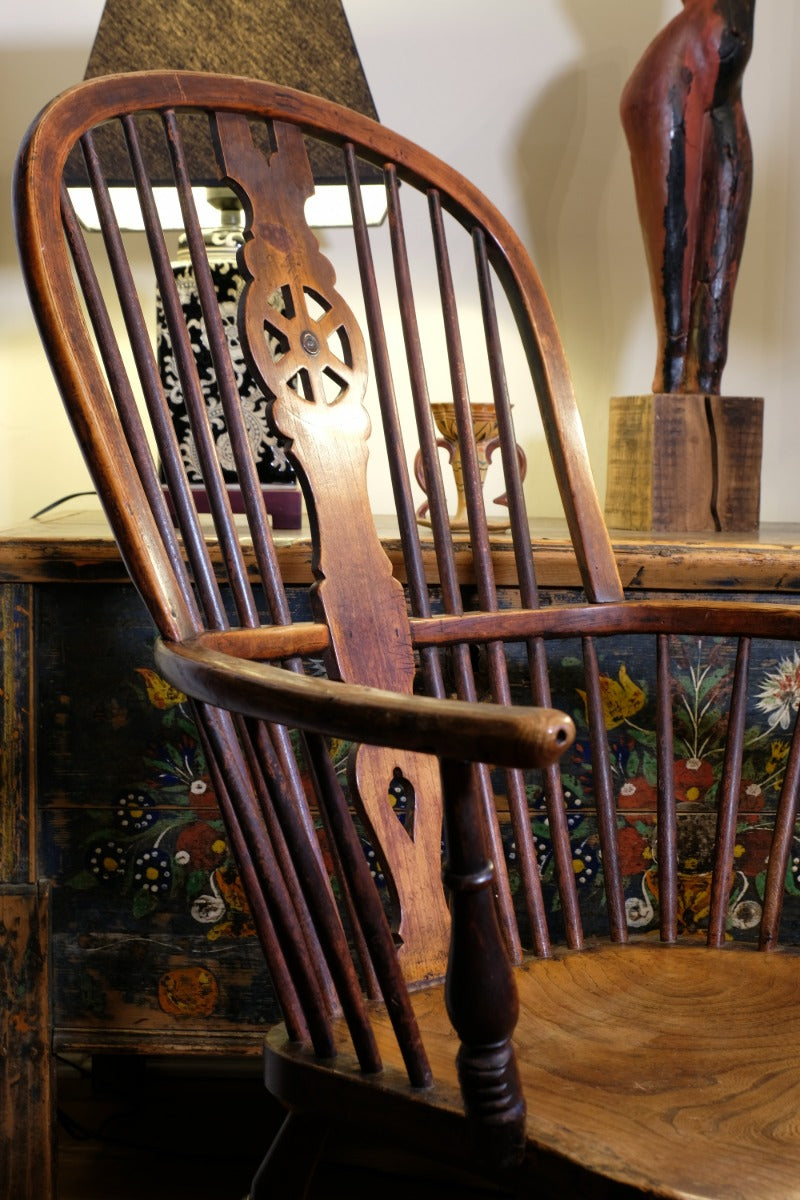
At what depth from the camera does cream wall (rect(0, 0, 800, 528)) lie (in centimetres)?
168

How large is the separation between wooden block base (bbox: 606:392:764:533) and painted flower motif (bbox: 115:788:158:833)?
663 mm

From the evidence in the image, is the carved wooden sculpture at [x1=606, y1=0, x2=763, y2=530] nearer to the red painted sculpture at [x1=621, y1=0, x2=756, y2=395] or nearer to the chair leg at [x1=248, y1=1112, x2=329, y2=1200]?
the red painted sculpture at [x1=621, y1=0, x2=756, y2=395]

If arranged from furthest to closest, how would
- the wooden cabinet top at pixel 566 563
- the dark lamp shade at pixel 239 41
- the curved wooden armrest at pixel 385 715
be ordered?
the dark lamp shade at pixel 239 41 → the wooden cabinet top at pixel 566 563 → the curved wooden armrest at pixel 385 715

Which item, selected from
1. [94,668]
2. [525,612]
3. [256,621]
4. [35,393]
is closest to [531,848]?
[525,612]

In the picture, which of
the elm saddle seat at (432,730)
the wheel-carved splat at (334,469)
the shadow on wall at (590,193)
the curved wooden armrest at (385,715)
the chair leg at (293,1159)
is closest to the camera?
the curved wooden armrest at (385,715)

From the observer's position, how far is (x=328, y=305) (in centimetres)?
104

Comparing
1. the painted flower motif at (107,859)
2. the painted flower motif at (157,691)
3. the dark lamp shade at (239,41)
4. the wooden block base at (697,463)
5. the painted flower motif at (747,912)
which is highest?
the dark lamp shade at (239,41)

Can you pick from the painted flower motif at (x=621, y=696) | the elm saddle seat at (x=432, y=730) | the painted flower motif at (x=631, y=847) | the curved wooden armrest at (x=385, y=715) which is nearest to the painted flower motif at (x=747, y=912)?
the elm saddle seat at (x=432, y=730)

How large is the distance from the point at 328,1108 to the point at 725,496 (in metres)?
0.91

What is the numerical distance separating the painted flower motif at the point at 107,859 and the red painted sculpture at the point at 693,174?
2.84 feet

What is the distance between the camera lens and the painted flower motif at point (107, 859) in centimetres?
120

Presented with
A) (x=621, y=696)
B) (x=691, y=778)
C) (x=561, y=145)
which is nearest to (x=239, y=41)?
(x=561, y=145)

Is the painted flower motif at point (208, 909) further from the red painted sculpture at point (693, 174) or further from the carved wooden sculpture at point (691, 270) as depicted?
the red painted sculpture at point (693, 174)

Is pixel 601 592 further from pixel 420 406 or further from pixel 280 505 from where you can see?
pixel 280 505
